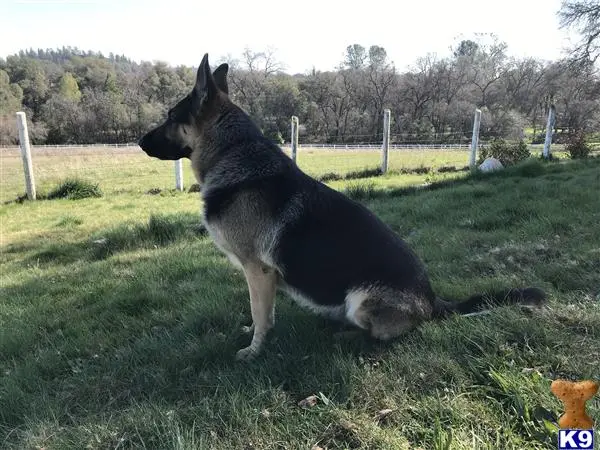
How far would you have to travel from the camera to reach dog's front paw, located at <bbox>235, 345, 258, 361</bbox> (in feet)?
10.6

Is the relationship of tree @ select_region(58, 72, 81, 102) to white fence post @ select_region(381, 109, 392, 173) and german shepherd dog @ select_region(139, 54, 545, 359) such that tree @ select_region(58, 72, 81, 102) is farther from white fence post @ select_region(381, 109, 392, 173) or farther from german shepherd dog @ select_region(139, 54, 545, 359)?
german shepherd dog @ select_region(139, 54, 545, 359)

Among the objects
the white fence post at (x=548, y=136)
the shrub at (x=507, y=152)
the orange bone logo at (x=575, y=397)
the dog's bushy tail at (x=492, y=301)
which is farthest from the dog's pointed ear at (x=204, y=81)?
the white fence post at (x=548, y=136)

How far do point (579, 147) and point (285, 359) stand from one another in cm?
1700

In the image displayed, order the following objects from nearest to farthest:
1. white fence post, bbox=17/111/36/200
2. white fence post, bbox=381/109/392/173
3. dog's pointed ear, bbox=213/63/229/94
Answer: dog's pointed ear, bbox=213/63/229/94
white fence post, bbox=17/111/36/200
white fence post, bbox=381/109/392/173

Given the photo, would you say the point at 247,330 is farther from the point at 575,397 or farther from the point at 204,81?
the point at 575,397

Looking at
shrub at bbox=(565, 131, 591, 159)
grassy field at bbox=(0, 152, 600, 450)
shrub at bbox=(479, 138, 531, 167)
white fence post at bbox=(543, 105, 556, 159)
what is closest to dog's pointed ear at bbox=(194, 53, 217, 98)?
grassy field at bbox=(0, 152, 600, 450)

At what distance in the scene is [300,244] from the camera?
3.28 m

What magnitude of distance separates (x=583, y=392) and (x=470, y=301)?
177 cm

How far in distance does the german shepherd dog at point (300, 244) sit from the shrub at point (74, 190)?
12177 mm

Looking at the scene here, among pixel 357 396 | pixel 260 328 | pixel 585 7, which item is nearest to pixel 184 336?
pixel 260 328

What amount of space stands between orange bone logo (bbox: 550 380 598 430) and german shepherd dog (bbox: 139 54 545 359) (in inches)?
55.1

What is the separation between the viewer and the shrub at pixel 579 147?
52.0 feet

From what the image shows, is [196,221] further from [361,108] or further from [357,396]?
[361,108]

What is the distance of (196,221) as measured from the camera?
27.2 feet
